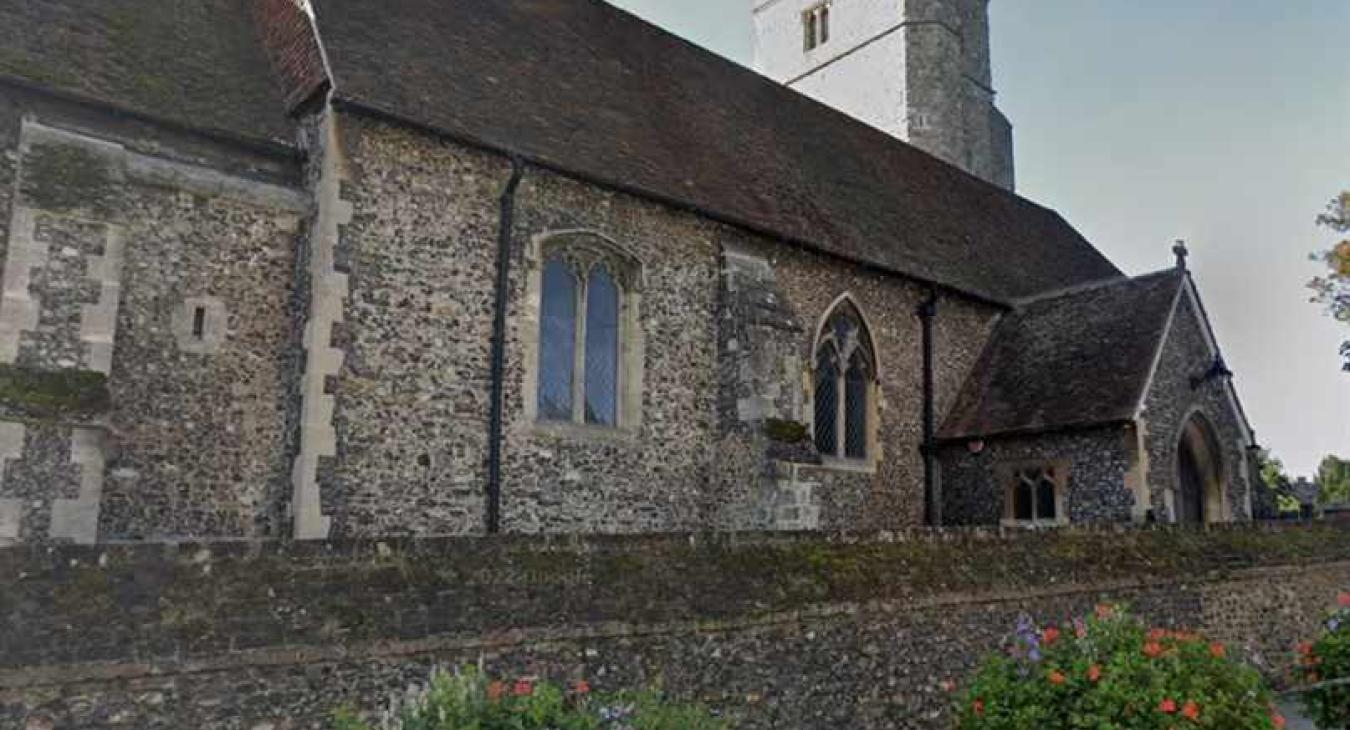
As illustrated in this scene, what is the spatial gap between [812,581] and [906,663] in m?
1.23

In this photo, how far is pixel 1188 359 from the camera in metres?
17.2

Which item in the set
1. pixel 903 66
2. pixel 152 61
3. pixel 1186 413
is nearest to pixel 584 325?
pixel 152 61

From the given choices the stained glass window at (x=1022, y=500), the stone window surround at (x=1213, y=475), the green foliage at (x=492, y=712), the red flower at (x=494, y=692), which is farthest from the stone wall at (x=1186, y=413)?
the red flower at (x=494, y=692)

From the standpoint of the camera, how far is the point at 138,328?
10414 millimetres

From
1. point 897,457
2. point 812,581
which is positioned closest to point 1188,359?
point 897,457

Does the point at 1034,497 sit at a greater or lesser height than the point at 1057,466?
lesser

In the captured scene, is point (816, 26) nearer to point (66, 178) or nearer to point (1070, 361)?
point (1070, 361)

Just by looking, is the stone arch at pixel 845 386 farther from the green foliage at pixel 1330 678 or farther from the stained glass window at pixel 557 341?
the green foliage at pixel 1330 678

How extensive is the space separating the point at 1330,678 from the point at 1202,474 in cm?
1085

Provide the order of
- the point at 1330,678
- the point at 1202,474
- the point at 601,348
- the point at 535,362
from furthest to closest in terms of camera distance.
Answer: the point at 1202,474, the point at 601,348, the point at 535,362, the point at 1330,678

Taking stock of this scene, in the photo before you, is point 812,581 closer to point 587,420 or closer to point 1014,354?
point 587,420

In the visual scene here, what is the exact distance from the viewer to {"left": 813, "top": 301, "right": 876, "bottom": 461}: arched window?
16.6 metres

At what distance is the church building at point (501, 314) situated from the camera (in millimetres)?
10148

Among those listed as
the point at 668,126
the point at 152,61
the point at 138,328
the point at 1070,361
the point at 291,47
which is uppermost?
the point at 668,126
